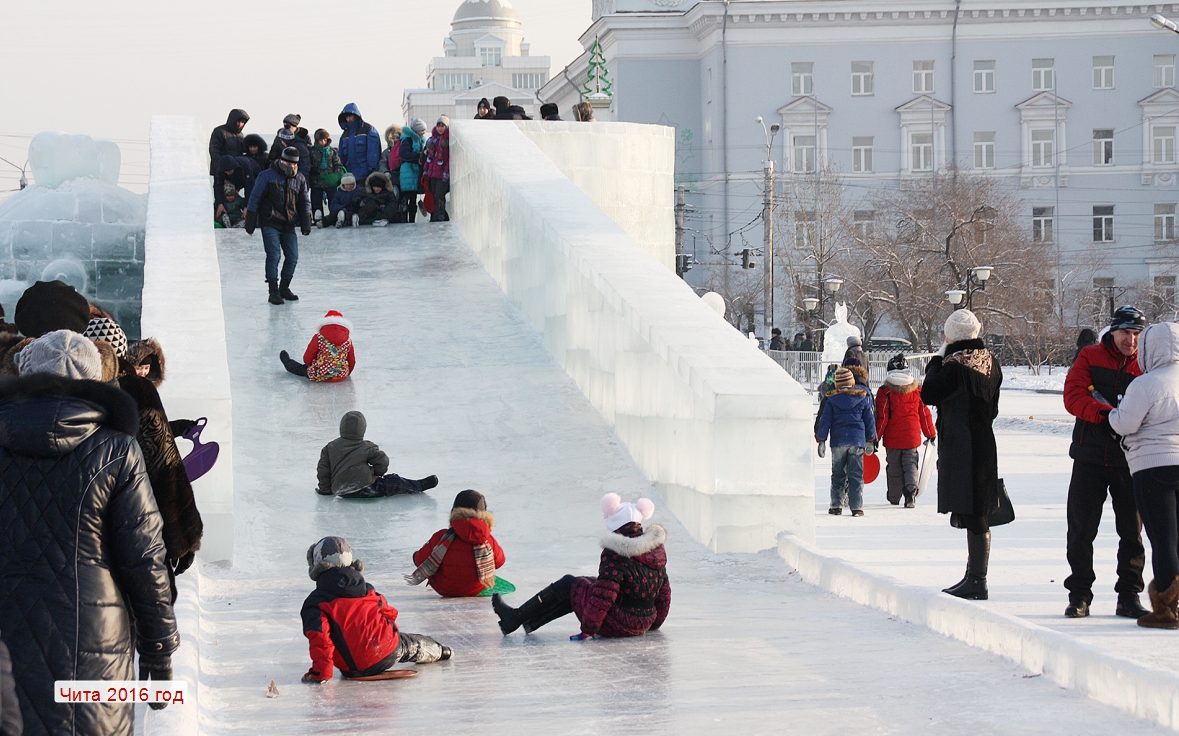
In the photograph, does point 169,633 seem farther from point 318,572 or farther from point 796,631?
point 796,631

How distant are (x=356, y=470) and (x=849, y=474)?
5.22 meters

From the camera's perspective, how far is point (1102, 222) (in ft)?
203

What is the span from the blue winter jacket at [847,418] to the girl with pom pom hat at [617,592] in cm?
643

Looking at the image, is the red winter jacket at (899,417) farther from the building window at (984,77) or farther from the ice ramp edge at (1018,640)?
the building window at (984,77)

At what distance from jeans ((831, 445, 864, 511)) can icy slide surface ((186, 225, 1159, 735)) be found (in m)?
2.77

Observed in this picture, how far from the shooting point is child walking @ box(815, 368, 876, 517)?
12250mm

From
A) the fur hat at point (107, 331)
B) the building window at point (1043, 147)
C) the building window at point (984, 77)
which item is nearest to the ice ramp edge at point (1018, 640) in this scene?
the fur hat at point (107, 331)

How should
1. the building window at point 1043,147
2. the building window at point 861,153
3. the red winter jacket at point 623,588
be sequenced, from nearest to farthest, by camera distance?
the red winter jacket at point 623,588 < the building window at point 1043,147 < the building window at point 861,153

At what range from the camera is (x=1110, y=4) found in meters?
60.3

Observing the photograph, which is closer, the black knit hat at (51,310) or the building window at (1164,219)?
the black knit hat at (51,310)

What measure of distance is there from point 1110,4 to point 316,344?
57401 mm

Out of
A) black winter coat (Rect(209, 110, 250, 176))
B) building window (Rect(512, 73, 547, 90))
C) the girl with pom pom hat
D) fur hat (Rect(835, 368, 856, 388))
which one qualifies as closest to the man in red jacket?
the girl with pom pom hat

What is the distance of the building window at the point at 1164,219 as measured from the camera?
6172cm

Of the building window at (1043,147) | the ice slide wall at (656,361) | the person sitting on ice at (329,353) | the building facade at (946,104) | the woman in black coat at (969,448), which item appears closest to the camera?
the woman in black coat at (969,448)
